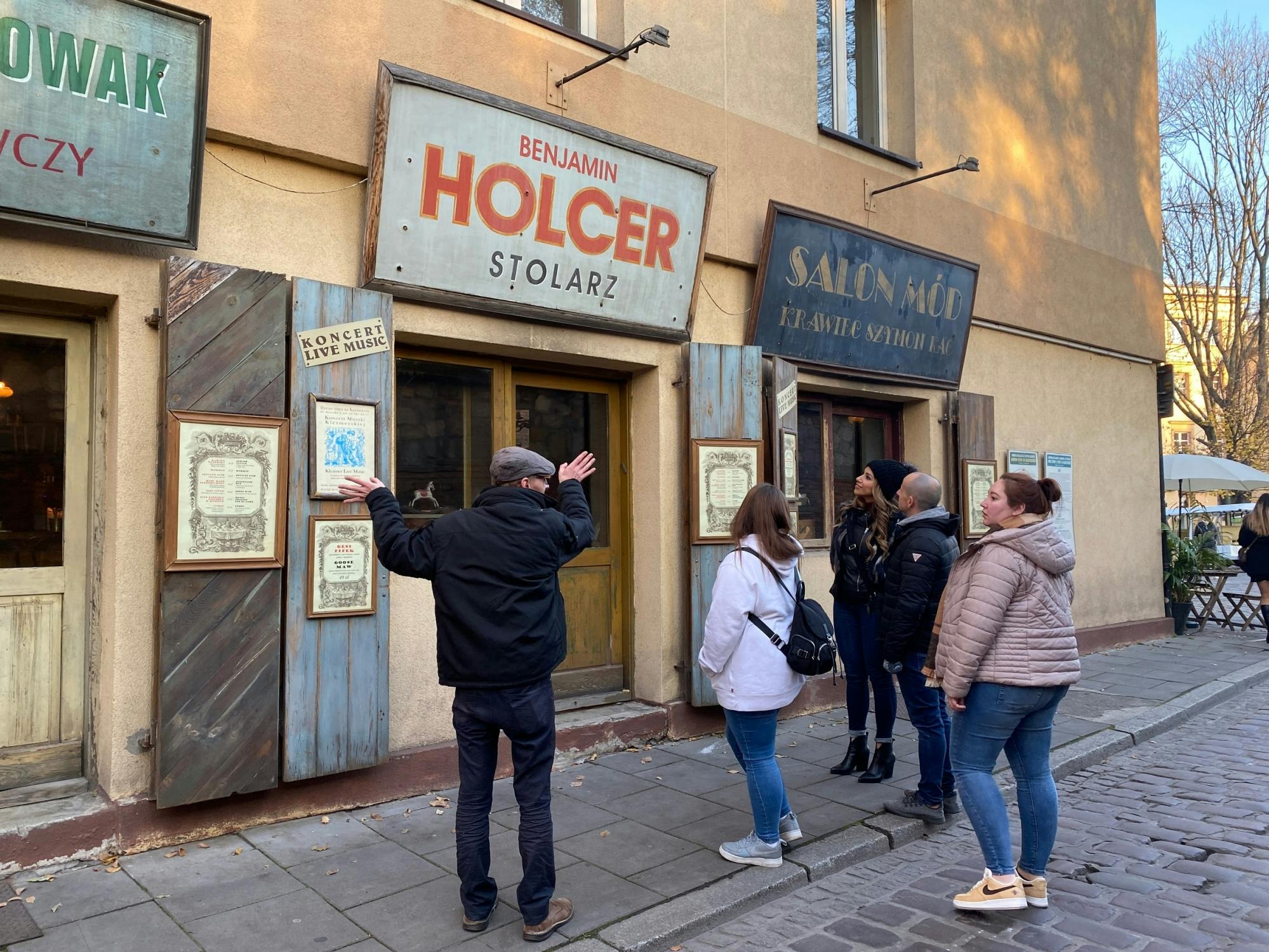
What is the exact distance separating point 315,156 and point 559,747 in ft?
11.9

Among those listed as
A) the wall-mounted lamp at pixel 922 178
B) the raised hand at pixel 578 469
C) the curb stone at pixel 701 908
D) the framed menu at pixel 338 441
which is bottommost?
the curb stone at pixel 701 908

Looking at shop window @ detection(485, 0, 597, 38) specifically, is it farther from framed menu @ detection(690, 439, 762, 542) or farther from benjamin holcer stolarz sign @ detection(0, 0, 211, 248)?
framed menu @ detection(690, 439, 762, 542)

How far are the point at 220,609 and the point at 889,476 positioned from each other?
11.7ft

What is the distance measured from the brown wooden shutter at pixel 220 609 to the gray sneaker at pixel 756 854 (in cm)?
220

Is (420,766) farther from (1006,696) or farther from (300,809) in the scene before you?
(1006,696)

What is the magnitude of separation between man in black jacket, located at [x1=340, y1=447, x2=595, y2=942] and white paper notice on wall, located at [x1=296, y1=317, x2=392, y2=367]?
147cm

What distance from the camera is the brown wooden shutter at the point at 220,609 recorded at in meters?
4.23

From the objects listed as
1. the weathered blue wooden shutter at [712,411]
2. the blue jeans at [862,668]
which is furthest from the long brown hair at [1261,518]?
the blue jeans at [862,668]

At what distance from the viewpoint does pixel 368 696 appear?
15.9 feet

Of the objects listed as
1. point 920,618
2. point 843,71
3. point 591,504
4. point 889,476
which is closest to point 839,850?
point 920,618

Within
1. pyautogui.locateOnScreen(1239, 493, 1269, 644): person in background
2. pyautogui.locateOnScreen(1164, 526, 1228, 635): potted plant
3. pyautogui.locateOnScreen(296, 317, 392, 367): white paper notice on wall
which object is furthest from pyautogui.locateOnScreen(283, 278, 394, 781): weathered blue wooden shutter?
pyautogui.locateOnScreen(1239, 493, 1269, 644): person in background

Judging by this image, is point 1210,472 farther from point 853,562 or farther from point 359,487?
point 359,487

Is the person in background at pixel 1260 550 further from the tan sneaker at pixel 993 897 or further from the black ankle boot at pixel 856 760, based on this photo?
the tan sneaker at pixel 993 897

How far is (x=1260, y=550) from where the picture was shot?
1188cm
